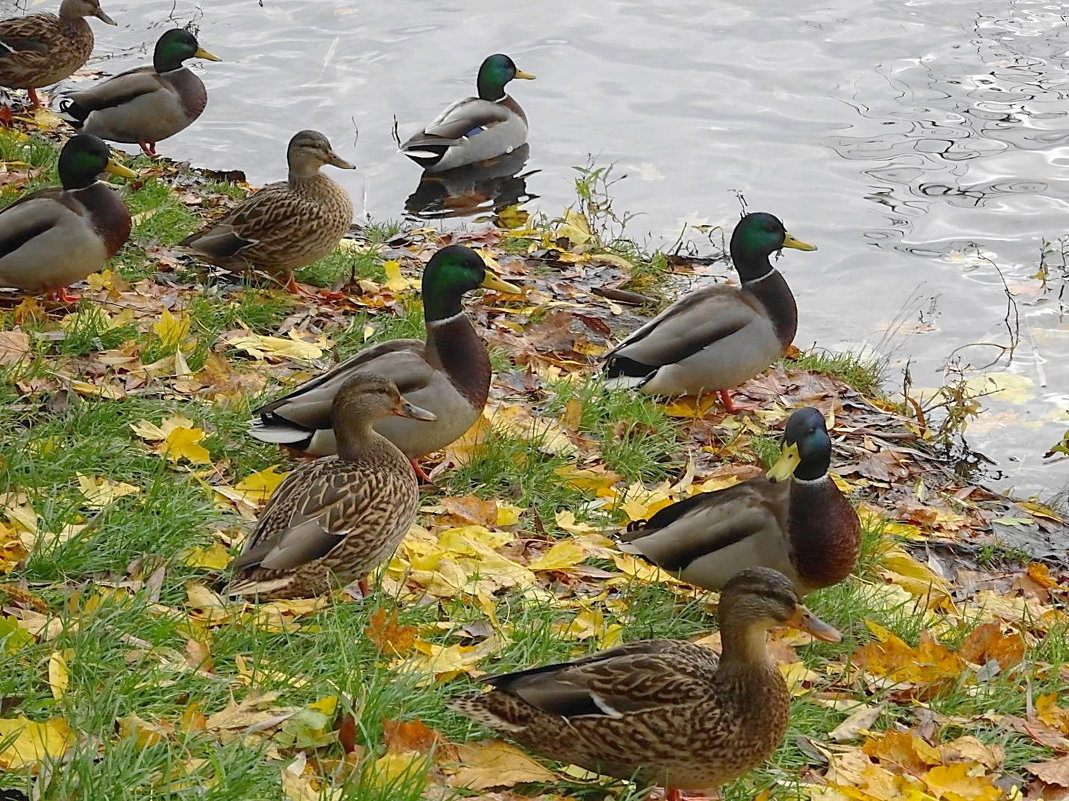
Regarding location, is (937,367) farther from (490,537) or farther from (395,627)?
(395,627)

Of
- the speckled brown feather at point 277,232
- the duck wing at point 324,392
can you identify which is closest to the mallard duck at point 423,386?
the duck wing at point 324,392

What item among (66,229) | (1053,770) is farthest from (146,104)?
(1053,770)

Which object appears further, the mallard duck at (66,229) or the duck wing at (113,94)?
the duck wing at (113,94)

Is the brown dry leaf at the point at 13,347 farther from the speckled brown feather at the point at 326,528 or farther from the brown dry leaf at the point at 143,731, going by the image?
the brown dry leaf at the point at 143,731

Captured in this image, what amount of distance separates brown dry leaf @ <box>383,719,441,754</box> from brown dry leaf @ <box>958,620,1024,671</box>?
1951mm

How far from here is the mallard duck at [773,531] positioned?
430 centimetres

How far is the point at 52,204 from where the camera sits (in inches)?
238

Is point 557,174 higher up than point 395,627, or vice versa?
point 395,627

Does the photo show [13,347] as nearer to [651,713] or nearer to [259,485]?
[259,485]

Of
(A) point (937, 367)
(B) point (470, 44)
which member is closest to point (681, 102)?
(B) point (470, 44)

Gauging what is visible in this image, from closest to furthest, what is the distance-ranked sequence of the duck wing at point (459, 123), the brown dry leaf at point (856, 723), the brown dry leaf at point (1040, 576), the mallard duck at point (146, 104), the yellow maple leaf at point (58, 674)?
the yellow maple leaf at point (58, 674)
the brown dry leaf at point (856, 723)
the brown dry leaf at point (1040, 576)
the mallard duck at point (146, 104)
the duck wing at point (459, 123)

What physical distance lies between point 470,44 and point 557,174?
Answer: 8.40 ft

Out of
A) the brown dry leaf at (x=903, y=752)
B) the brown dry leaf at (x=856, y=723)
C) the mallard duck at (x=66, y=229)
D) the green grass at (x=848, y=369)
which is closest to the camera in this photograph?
the brown dry leaf at (x=903, y=752)

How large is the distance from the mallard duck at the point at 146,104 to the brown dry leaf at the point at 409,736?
6.98 metres
